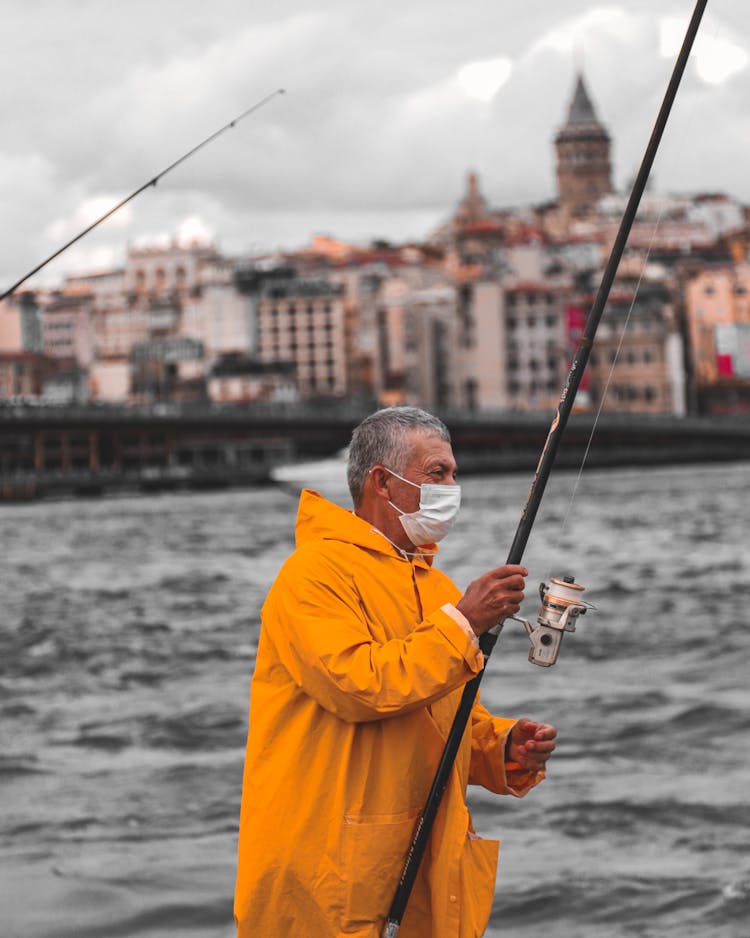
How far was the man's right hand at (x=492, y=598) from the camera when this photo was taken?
8.95 feet

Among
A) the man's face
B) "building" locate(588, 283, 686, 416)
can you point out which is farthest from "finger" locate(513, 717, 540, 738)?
"building" locate(588, 283, 686, 416)

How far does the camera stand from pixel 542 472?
300 cm

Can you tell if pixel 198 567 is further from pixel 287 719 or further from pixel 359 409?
pixel 359 409

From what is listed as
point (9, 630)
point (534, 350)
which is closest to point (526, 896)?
point (9, 630)

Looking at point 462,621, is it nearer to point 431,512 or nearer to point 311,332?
point 431,512

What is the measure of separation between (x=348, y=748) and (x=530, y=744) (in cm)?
41

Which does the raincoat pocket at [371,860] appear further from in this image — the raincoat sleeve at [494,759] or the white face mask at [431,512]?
the white face mask at [431,512]

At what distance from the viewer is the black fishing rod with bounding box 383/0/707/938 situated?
2.83m

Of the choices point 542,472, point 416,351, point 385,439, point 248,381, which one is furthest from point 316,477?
point 385,439

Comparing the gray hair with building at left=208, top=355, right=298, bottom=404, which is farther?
building at left=208, top=355, right=298, bottom=404

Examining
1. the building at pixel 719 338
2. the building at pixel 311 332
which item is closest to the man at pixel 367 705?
the building at pixel 719 338

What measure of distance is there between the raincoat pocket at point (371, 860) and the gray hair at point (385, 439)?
0.49 m

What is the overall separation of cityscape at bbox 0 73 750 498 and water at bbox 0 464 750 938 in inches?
2231

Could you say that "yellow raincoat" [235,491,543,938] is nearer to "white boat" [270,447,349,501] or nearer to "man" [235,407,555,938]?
"man" [235,407,555,938]
